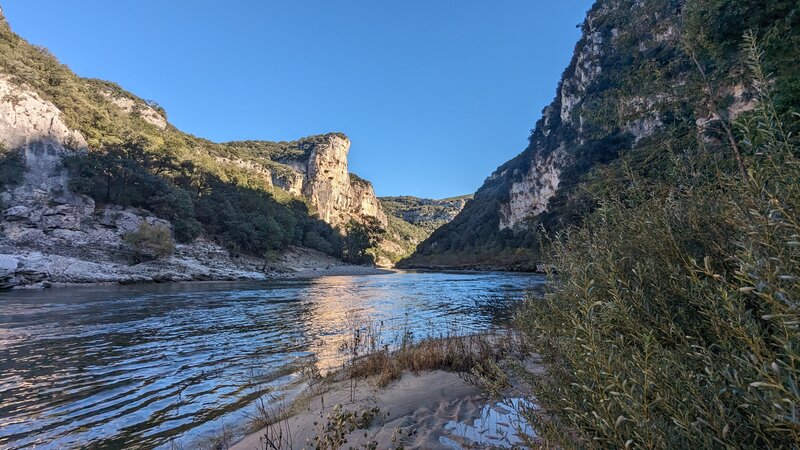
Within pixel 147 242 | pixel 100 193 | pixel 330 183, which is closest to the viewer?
pixel 147 242

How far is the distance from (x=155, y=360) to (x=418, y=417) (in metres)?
6.33

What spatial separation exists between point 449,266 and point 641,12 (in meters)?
79.0

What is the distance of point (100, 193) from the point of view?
41.6 m

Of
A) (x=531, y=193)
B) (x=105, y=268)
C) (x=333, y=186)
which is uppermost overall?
(x=333, y=186)

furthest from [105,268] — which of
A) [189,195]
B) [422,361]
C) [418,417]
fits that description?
[418,417]

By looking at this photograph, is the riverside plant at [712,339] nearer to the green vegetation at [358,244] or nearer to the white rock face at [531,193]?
the white rock face at [531,193]

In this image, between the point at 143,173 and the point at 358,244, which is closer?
the point at 143,173

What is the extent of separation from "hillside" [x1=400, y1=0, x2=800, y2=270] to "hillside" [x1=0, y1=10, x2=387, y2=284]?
109 ft

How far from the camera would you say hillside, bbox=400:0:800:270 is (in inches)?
251

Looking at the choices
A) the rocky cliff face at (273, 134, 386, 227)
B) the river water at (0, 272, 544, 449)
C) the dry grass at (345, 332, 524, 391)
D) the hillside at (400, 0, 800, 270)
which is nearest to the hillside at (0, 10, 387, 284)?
the river water at (0, 272, 544, 449)

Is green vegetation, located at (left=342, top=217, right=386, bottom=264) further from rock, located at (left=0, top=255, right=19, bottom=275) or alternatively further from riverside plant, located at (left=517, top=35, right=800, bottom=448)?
riverside plant, located at (left=517, top=35, right=800, bottom=448)

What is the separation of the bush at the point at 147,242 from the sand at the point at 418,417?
119ft

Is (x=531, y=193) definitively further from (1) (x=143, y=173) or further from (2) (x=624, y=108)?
(2) (x=624, y=108)

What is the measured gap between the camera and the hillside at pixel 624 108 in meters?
6.38
